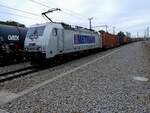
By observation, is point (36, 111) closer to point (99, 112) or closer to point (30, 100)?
point (30, 100)

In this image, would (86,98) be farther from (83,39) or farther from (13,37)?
(83,39)

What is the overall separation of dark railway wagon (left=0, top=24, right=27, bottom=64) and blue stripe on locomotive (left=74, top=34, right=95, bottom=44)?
187 inches

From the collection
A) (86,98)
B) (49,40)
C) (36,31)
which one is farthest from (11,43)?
(86,98)

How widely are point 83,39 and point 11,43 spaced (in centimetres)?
781

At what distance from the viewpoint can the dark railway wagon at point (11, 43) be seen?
15.3 meters

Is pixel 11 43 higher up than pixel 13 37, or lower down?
lower down

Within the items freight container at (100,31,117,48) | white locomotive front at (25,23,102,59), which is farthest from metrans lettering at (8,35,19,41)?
freight container at (100,31,117,48)

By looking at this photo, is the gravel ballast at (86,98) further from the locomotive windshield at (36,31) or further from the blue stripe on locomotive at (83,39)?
the blue stripe on locomotive at (83,39)

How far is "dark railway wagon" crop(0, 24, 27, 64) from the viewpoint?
15281 millimetres

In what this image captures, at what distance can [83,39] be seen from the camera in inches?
834

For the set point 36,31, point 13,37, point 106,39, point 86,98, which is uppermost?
point 36,31

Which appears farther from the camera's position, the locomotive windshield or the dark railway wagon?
the dark railway wagon

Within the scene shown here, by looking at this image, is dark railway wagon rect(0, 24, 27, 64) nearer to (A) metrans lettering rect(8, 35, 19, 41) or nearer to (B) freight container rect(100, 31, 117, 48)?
(A) metrans lettering rect(8, 35, 19, 41)

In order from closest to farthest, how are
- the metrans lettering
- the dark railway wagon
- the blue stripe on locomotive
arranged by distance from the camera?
1. the dark railway wagon
2. the metrans lettering
3. the blue stripe on locomotive
